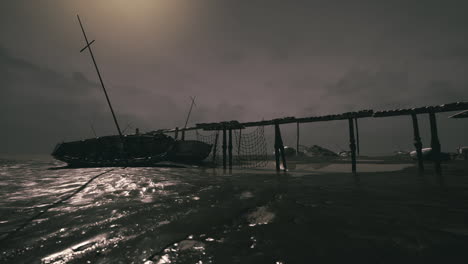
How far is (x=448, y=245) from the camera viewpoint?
193 cm

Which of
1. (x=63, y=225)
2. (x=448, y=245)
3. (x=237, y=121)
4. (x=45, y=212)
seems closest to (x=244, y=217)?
(x=448, y=245)

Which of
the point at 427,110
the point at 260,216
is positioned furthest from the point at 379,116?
the point at 260,216

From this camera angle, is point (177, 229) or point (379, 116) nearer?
point (177, 229)

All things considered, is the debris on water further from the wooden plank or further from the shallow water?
the wooden plank

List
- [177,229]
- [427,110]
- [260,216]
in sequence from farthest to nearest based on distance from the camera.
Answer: [427,110], [260,216], [177,229]

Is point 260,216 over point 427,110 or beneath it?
beneath

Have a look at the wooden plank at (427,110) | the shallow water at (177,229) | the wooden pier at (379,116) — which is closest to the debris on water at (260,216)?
the shallow water at (177,229)

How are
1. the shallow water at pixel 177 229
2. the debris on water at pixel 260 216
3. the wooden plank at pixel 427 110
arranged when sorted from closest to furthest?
1. the shallow water at pixel 177 229
2. the debris on water at pixel 260 216
3. the wooden plank at pixel 427 110

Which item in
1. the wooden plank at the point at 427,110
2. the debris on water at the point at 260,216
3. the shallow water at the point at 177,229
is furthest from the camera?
the wooden plank at the point at 427,110

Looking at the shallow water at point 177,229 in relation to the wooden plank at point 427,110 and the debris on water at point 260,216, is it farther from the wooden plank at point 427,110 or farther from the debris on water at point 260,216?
the wooden plank at point 427,110

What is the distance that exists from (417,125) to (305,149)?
113 ft

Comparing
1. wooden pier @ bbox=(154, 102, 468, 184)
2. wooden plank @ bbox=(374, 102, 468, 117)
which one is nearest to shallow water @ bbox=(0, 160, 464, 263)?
wooden pier @ bbox=(154, 102, 468, 184)

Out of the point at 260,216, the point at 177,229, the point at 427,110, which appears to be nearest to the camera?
the point at 177,229

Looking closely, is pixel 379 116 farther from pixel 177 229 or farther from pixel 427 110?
pixel 177 229
